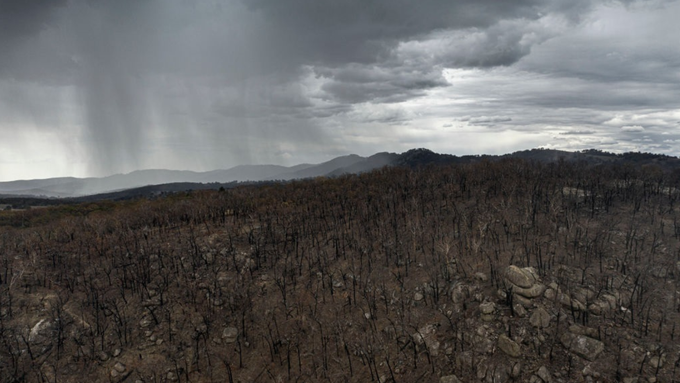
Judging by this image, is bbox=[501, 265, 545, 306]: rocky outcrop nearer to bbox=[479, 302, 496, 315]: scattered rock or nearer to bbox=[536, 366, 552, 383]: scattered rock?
bbox=[479, 302, 496, 315]: scattered rock

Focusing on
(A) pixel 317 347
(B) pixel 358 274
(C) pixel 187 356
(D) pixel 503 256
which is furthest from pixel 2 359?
(D) pixel 503 256

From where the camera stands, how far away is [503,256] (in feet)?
37.8

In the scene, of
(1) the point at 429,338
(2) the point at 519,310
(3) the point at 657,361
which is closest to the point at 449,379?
(1) the point at 429,338

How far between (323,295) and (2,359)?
895 centimetres

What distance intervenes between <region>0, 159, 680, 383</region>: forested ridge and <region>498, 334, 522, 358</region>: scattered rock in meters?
0.03

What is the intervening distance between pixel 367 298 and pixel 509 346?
4.22 m

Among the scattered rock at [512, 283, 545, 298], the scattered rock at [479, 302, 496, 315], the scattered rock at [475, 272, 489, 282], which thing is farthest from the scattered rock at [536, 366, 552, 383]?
the scattered rock at [475, 272, 489, 282]

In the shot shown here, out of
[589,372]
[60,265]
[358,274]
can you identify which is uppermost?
[60,265]

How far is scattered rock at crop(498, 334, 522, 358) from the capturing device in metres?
7.52

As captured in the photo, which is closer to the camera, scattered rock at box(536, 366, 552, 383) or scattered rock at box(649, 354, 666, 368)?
scattered rock at box(649, 354, 666, 368)

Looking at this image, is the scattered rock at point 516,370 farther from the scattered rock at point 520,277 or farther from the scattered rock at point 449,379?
the scattered rock at point 520,277

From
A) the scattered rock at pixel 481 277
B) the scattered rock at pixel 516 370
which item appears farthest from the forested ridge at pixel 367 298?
the scattered rock at pixel 481 277

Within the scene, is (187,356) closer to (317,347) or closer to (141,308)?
(141,308)

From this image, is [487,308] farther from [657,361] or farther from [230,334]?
[230,334]
